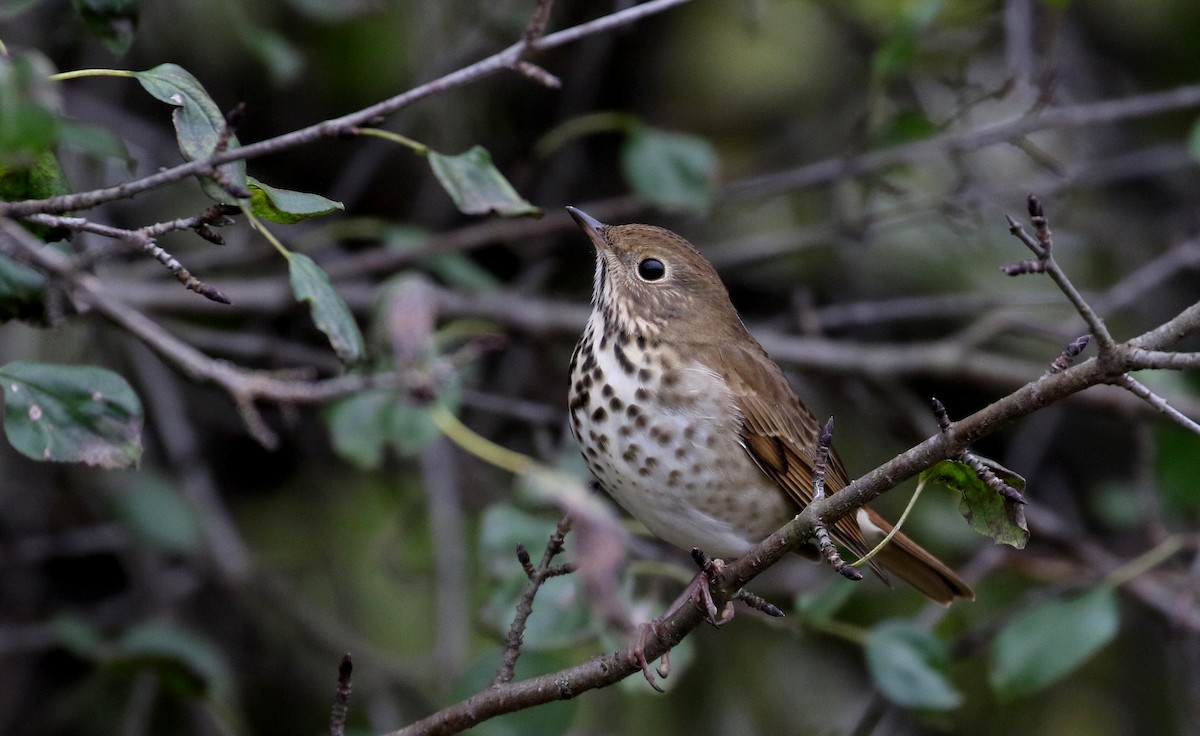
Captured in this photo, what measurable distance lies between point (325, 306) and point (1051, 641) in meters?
2.18

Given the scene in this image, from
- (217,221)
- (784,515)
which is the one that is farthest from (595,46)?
(217,221)

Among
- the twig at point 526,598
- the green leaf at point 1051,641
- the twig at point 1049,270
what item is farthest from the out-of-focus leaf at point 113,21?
the green leaf at point 1051,641

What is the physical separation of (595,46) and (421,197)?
85 centimetres

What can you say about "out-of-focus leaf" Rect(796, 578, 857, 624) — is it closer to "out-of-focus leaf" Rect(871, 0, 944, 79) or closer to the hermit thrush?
the hermit thrush

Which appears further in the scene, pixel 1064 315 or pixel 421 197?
pixel 1064 315

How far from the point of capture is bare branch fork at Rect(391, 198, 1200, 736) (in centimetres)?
159

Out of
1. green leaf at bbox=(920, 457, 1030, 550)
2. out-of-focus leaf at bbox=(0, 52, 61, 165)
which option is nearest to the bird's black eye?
green leaf at bbox=(920, 457, 1030, 550)

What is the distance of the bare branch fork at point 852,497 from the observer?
1.59 meters

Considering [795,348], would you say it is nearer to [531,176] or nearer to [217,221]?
[531,176]

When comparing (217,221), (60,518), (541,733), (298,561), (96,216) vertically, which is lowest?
(60,518)

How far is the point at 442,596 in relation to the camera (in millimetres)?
3936

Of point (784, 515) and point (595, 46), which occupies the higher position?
point (595, 46)

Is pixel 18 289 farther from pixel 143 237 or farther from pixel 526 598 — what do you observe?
pixel 526 598

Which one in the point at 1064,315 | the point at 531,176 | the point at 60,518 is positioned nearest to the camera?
the point at 60,518
